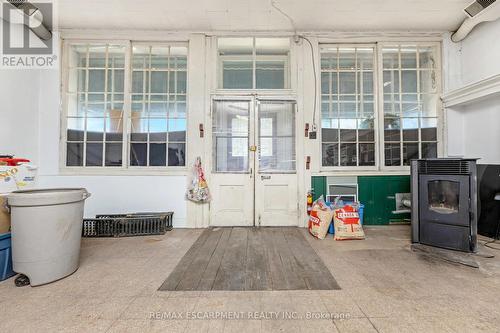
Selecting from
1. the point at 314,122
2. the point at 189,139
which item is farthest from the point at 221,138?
the point at 314,122

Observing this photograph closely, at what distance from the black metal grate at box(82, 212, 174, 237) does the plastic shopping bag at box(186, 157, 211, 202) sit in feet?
1.83

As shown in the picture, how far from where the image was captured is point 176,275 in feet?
6.80

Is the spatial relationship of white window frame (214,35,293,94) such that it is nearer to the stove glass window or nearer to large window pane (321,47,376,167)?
large window pane (321,47,376,167)

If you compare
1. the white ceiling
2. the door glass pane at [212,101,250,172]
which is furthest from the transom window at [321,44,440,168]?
the door glass pane at [212,101,250,172]

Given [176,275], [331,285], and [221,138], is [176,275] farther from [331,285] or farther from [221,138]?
[221,138]

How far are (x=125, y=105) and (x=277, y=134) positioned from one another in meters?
2.50

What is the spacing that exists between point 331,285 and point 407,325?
1.83ft

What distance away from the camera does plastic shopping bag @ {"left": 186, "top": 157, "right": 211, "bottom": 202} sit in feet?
11.8

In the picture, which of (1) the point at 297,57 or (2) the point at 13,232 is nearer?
(2) the point at 13,232

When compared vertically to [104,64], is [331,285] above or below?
below

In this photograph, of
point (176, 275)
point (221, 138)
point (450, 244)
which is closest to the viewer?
point (176, 275)

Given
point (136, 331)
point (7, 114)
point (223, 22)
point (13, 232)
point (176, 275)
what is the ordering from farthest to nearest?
point (223, 22), point (7, 114), point (176, 275), point (13, 232), point (136, 331)

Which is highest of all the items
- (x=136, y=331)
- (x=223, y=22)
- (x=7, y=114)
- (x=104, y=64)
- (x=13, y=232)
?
(x=223, y=22)

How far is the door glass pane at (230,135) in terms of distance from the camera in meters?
3.79
